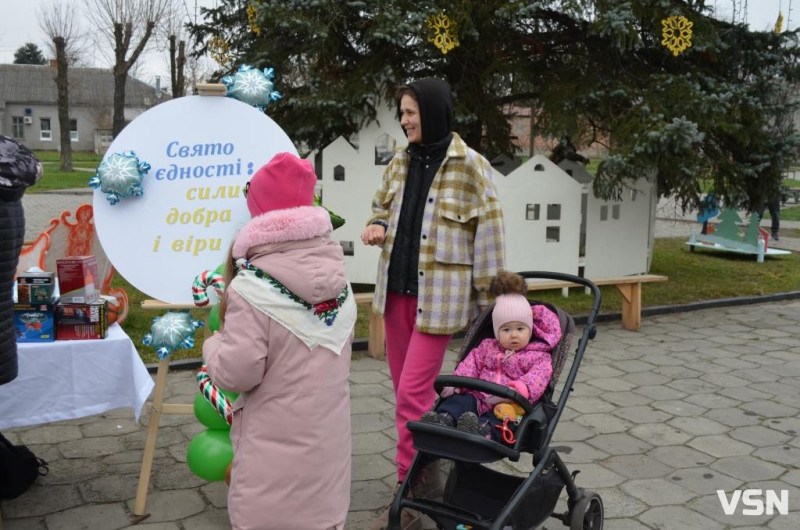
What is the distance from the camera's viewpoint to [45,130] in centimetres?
6175

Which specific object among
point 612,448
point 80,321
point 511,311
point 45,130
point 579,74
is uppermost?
point 45,130

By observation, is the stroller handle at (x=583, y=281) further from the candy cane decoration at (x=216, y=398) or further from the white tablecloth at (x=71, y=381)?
the white tablecloth at (x=71, y=381)

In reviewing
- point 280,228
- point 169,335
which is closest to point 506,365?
point 280,228

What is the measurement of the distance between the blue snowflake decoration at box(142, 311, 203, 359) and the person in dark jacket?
0.59 metres

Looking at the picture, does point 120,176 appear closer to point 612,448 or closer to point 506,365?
point 506,365

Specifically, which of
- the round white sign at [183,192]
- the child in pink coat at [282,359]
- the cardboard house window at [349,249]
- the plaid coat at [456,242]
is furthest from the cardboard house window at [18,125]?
the child in pink coat at [282,359]

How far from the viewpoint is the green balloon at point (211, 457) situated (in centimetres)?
347

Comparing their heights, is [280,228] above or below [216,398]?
above

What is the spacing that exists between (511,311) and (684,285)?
701cm

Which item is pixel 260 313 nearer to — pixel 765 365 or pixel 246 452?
pixel 246 452

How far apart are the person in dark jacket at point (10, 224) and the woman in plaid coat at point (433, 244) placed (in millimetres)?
1496

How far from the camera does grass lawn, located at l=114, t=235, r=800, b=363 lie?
725 cm

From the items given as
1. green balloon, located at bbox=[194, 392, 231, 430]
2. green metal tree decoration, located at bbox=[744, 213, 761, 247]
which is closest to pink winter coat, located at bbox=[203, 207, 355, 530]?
green balloon, located at bbox=[194, 392, 231, 430]

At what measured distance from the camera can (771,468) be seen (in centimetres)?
445
